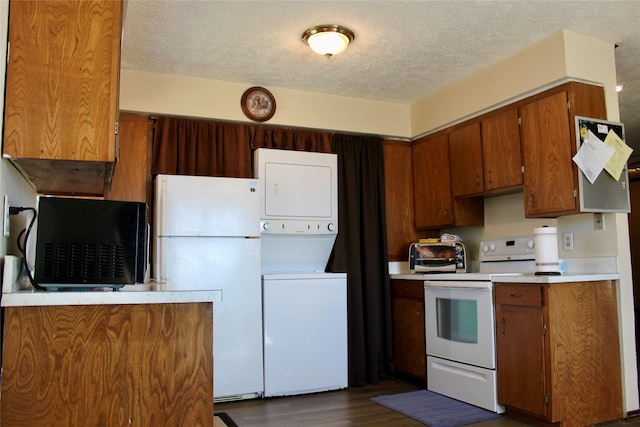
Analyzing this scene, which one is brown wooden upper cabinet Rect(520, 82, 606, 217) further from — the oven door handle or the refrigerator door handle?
the refrigerator door handle

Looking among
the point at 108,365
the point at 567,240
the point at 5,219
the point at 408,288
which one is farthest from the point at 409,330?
the point at 5,219

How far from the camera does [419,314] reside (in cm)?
425

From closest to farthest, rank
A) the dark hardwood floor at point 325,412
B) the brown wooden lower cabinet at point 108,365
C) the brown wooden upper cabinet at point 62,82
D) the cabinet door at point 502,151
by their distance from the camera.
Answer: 1. the brown wooden lower cabinet at point 108,365
2. the brown wooden upper cabinet at point 62,82
3. the dark hardwood floor at point 325,412
4. the cabinet door at point 502,151

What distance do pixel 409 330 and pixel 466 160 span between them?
4.95 ft

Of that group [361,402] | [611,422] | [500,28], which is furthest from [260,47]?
[611,422]

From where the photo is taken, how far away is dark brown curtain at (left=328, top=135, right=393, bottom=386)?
442 cm

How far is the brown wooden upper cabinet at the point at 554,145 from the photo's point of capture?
3.33 meters

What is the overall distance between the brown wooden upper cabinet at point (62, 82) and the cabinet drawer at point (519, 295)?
252 cm

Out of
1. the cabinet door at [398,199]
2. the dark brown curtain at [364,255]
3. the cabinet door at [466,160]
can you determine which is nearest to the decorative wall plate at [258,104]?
the dark brown curtain at [364,255]

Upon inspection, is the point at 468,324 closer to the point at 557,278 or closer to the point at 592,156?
the point at 557,278

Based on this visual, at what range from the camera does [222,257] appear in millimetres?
3803

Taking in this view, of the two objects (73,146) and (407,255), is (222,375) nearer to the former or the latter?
(407,255)

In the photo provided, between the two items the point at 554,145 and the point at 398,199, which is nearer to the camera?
the point at 554,145

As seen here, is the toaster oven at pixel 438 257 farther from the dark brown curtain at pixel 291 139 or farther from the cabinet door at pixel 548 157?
the dark brown curtain at pixel 291 139
